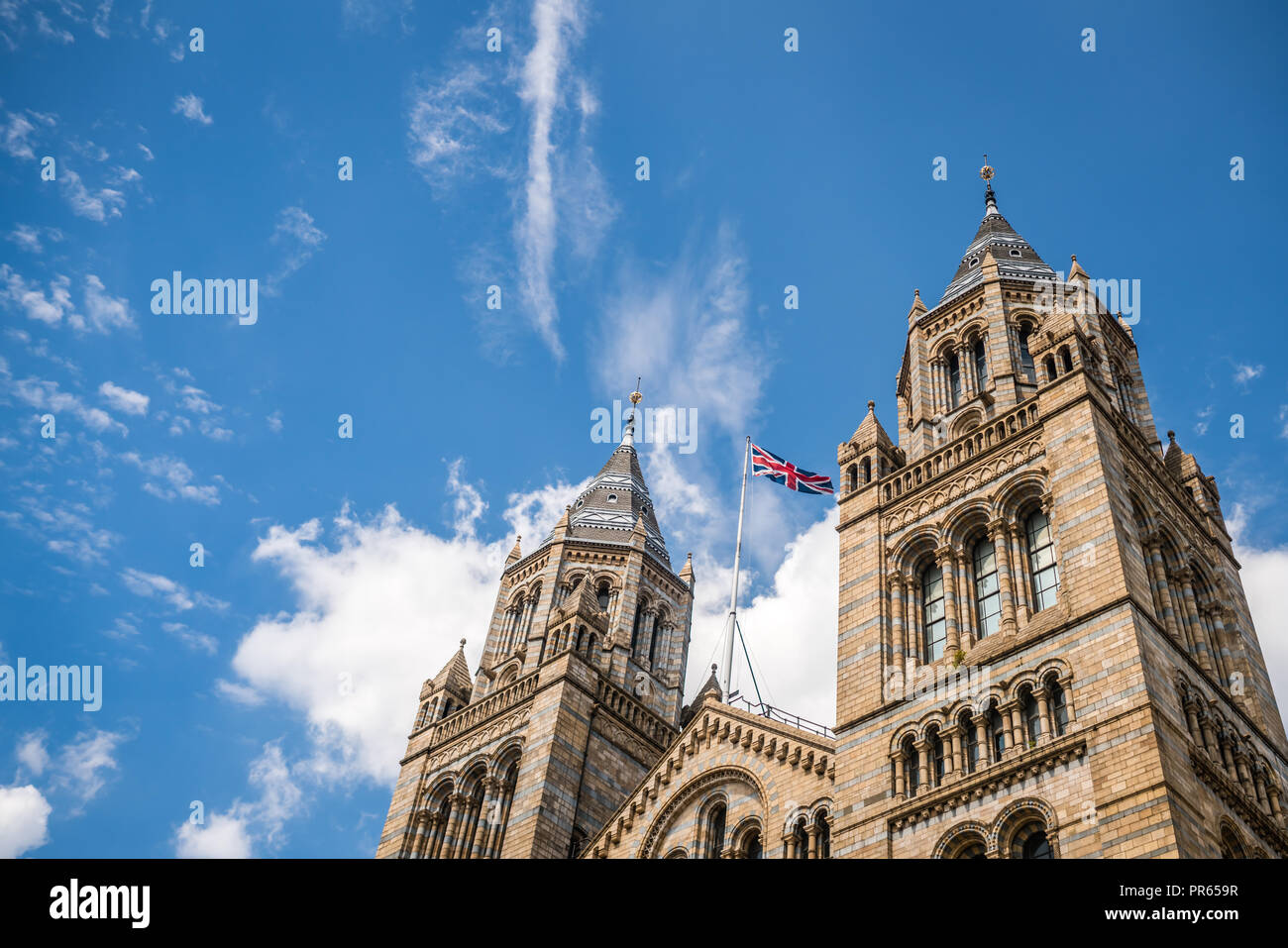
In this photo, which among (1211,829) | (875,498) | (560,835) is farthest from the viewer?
(560,835)

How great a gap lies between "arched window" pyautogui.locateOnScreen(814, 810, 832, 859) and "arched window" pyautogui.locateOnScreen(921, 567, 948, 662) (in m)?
4.83

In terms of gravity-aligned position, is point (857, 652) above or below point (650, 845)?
above

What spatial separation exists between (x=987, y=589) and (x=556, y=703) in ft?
Result: 54.3

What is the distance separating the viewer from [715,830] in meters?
35.3

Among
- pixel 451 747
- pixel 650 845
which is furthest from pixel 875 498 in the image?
pixel 451 747

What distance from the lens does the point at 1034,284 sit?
136 feet

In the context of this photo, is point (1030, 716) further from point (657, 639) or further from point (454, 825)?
point (657, 639)

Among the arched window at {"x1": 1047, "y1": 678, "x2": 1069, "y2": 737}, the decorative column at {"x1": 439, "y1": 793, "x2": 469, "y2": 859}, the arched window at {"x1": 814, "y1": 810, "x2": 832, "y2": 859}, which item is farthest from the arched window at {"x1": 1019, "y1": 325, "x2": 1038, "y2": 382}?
the decorative column at {"x1": 439, "y1": 793, "x2": 469, "y2": 859}

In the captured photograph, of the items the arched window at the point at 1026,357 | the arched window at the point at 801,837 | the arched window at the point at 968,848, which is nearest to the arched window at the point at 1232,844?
the arched window at the point at 968,848

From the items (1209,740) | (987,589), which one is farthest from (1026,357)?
(1209,740)

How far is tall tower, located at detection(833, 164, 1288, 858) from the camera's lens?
82.7 ft

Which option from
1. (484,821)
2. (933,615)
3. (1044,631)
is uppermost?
(933,615)
